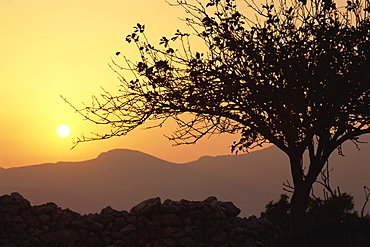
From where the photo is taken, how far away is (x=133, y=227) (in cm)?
1953

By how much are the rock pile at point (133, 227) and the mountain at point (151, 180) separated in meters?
102

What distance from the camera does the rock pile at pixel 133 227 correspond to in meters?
19.3

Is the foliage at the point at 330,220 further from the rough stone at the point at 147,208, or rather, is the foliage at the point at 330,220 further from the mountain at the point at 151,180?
the mountain at the point at 151,180

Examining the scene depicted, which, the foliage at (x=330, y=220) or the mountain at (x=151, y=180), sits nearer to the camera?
the foliage at (x=330, y=220)

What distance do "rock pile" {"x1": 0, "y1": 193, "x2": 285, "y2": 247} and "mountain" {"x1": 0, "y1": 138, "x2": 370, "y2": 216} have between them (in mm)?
102321

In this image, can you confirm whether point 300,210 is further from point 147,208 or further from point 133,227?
point 133,227

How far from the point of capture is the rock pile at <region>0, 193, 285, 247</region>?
63.3 feet

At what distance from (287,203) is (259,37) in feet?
20.8

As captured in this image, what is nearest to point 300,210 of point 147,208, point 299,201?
point 299,201

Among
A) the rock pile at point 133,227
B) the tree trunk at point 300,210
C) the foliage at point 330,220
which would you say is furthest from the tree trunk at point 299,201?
the rock pile at point 133,227

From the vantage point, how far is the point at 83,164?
620 feet

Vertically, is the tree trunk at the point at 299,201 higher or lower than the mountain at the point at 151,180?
lower

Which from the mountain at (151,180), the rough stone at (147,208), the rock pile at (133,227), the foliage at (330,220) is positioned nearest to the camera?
the rock pile at (133,227)

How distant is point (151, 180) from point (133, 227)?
172 metres
